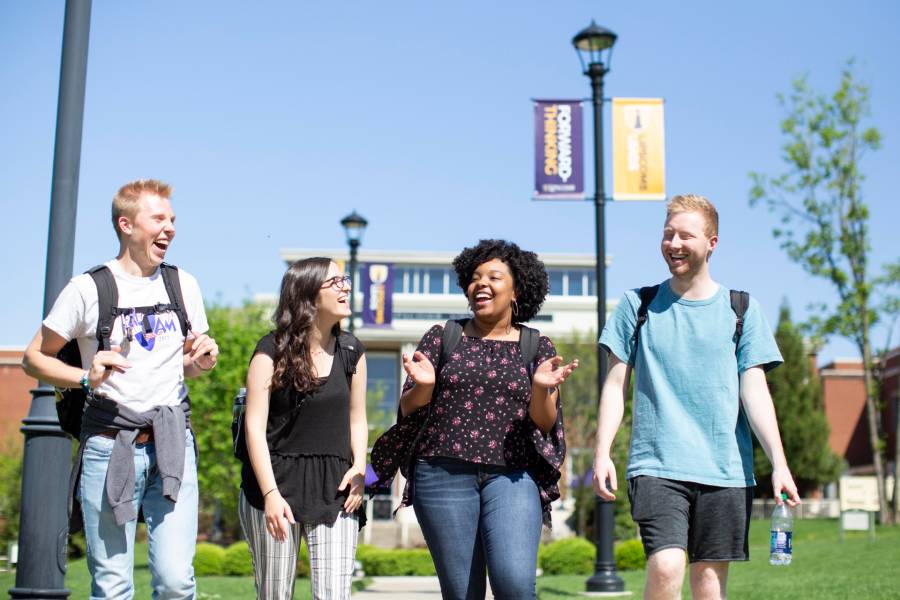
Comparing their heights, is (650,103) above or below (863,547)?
above

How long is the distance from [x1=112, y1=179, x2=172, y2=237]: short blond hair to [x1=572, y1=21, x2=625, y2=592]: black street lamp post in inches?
358

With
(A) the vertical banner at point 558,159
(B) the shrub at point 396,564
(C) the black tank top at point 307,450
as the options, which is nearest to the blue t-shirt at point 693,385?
(C) the black tank top at point 307,450

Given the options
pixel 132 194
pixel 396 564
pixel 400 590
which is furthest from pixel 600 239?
pixel 396 564

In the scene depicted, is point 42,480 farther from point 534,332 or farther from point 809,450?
point 809,450

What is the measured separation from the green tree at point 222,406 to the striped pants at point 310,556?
28.7 meters

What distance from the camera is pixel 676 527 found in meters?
4.57

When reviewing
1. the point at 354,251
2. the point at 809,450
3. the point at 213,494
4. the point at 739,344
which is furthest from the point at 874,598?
the point at 809,450

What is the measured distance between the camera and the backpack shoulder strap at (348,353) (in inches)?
202

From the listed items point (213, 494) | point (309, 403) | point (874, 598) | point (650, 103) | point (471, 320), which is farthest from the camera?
point (213, 494)

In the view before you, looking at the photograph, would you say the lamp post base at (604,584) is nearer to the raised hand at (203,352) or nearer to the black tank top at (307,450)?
the black tank top at (307,450)

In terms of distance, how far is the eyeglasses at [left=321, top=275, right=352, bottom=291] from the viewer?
5074mm

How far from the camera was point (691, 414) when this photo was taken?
4.73 m

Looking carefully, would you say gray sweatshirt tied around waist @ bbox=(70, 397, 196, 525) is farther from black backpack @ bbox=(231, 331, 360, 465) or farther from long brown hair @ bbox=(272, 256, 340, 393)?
long brown hair @ bbox=(272, 256, 340, 393)

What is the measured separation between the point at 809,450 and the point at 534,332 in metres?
48.3
